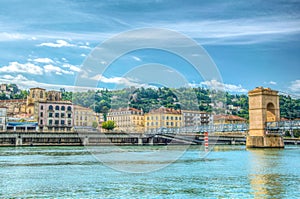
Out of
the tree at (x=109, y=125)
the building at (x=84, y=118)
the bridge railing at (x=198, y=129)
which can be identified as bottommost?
the bridge railing at (x=198, y=129)

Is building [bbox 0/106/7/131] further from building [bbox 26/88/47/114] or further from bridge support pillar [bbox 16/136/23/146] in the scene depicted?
bridge support pillar [bbox 16/136/23/146]

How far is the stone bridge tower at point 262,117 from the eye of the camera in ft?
214

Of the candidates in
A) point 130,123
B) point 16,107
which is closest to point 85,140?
point 130,123

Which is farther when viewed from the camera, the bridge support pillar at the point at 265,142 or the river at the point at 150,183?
the bridge support pillar at the point at 265,142

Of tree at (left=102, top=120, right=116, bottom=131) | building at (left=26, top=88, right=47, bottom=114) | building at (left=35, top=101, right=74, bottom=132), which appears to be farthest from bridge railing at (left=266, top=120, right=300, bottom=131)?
building at (left=26, top=88, right=47, bottom=114)

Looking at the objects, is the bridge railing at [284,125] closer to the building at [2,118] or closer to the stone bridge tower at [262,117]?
the stone bridge tower at [262,117]

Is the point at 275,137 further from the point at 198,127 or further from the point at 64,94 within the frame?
the point at 64,94

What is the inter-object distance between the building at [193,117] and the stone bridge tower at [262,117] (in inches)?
924

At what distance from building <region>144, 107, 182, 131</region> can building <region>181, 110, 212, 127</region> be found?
1.41 m

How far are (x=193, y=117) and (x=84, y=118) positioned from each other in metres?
25.8

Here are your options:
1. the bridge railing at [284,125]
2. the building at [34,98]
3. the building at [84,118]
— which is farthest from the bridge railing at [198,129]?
the building at [34,98]

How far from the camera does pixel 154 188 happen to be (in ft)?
68.4

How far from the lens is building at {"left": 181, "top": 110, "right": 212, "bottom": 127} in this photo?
97662 millimetres

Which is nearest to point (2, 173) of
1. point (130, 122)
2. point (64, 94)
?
point (130, 122)
